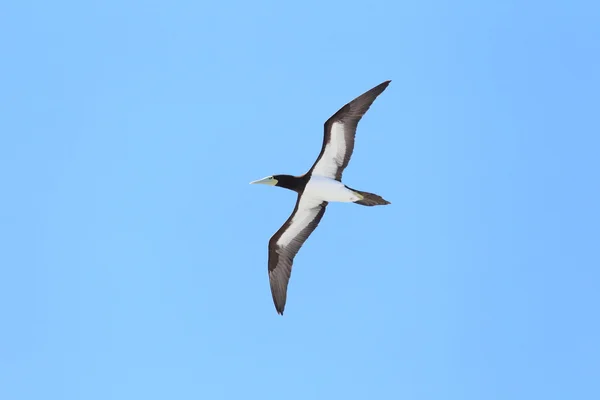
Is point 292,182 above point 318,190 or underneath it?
above

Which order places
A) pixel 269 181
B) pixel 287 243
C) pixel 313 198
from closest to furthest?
1. pixel 269 181
2. pixel 313 198
3. pixel 287 243

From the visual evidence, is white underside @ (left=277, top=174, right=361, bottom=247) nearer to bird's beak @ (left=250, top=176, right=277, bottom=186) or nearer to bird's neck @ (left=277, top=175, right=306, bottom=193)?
bird's neck @ (left=277, top=175, right=306, bottom=193)

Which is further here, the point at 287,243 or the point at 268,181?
the point at 287,243

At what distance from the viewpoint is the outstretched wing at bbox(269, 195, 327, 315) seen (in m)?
34.7

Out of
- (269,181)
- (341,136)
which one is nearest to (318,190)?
(269,181)

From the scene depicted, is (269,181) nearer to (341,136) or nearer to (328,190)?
(328,190)

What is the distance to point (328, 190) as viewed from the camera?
109 ft

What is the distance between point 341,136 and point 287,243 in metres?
4.64

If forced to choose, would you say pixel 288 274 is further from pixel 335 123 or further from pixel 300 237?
pixel 335 123

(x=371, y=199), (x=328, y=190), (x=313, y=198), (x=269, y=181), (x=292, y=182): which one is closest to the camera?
(x=371, y=199)

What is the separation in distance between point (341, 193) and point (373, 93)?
3.52 metres

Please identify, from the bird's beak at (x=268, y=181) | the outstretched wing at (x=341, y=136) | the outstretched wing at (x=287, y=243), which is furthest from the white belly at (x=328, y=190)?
the bird's beak at (x=268, y=181)

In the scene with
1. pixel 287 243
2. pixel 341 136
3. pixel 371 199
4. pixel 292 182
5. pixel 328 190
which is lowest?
pixel 287 243

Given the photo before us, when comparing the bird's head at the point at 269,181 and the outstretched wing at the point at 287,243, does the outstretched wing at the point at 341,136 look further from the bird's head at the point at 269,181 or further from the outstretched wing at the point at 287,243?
the outstretched wing at the point at 287,243
